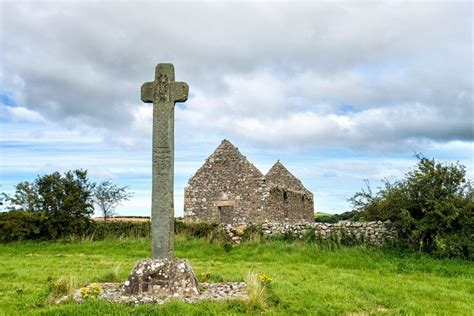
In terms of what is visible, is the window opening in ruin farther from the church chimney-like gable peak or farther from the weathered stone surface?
the weathered stone surface

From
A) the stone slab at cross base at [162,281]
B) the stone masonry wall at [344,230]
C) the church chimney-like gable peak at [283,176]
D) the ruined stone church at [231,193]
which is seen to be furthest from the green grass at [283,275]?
the church chimney-like gable peak at [283,176]

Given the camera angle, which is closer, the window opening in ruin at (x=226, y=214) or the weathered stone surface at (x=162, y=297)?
the weathered stone surface at (x=162, y=297)

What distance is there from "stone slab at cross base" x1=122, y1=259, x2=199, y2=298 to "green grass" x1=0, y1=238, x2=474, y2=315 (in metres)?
1.00

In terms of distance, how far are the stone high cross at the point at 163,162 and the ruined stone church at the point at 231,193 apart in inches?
707

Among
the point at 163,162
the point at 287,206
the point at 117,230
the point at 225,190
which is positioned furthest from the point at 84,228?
the point at 163,162

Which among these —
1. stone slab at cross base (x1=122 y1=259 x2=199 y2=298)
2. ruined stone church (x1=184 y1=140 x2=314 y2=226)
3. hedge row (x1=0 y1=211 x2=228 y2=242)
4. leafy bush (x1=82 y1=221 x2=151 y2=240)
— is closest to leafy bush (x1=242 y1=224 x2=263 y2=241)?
hedge row (x1=0 y1=211 x2=228 y2=242)

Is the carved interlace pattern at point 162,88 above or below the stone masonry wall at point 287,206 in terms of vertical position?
above

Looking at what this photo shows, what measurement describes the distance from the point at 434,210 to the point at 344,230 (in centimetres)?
378

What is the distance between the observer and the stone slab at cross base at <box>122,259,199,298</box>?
9.22 m

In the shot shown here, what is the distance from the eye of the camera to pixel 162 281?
9.35 metres

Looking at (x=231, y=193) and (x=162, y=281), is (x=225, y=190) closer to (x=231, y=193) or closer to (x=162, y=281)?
(x=231, y=193)

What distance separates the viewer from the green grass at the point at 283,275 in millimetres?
8570

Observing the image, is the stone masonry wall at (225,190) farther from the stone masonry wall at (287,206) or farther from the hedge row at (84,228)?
the hedge row at (84,228)

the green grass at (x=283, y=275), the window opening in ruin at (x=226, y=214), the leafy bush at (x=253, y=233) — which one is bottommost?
the green grass at (x=283, y=275)
